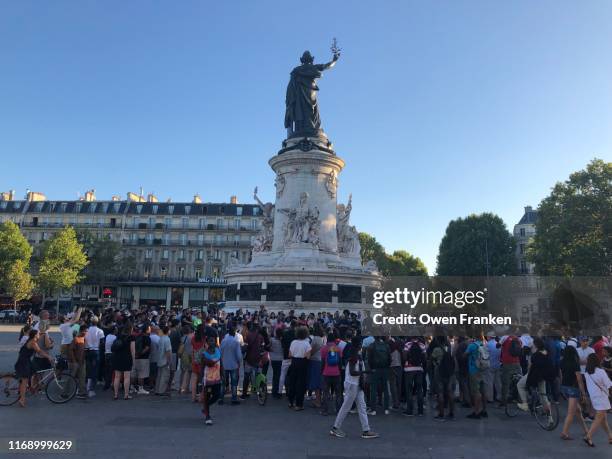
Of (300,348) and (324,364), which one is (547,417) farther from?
(300,348)

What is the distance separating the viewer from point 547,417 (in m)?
10.9

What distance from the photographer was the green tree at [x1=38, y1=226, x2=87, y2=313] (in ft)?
194

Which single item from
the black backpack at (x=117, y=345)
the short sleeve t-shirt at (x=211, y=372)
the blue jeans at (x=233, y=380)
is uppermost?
the black backpack at (x=117, y=345)

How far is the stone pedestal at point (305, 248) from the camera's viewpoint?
1313 inches

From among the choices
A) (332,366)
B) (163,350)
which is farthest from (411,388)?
(163,350)

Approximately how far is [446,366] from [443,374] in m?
0.21

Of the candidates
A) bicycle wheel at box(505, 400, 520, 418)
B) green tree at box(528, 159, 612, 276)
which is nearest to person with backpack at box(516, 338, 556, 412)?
bicycle wheel at box(505, 400, 520, 418)

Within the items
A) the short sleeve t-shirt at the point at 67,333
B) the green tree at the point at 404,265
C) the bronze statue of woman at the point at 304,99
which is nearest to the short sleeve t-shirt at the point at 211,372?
the short sleeve t-shirt at the point at 67,333

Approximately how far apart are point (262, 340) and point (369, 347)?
9.76 ft

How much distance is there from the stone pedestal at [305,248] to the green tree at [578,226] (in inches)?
804

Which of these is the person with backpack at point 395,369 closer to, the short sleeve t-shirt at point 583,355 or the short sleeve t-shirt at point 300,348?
the short sleeve t-shirt at point 300,348

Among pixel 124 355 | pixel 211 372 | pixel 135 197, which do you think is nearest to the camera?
pixel 211 372

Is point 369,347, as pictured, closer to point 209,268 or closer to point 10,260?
point 10,260

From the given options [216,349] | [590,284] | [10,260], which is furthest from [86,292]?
[216,349]
